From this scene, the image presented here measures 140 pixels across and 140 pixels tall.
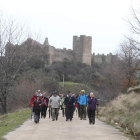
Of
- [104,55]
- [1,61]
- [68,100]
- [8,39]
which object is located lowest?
[68,100]

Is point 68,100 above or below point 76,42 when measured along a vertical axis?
below

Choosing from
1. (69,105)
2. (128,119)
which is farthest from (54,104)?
(128,119)

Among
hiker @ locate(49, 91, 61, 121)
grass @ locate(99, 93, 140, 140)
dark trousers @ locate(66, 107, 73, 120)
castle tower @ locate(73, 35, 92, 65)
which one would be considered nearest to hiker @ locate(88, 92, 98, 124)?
grass @ locate(99, 93, 140, 140)

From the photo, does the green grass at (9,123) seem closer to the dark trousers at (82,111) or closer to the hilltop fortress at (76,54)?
the dark trousers at (82,111)

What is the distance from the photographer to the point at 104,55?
8756cm

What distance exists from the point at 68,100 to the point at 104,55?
239 ft

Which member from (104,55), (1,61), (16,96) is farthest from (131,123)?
(104,55)

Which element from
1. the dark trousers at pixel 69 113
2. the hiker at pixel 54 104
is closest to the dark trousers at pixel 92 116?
the dark trousers at pixel 69 113

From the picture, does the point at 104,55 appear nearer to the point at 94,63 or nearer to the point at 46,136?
the point at 94,63

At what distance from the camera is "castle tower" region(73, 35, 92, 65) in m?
78.2

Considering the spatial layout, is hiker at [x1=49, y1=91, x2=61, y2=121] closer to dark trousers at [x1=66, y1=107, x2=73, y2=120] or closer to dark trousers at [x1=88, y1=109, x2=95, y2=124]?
dark trousers at [x1=66, y1=107, x2=73, y2=120]

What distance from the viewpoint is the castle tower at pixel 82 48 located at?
78.2 m

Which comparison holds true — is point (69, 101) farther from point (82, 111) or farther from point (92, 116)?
point (92, 116)

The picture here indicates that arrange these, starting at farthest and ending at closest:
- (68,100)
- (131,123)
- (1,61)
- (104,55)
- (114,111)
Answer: (104,55) < (1,61) < (114,111) < (68,100) < (131,123)
